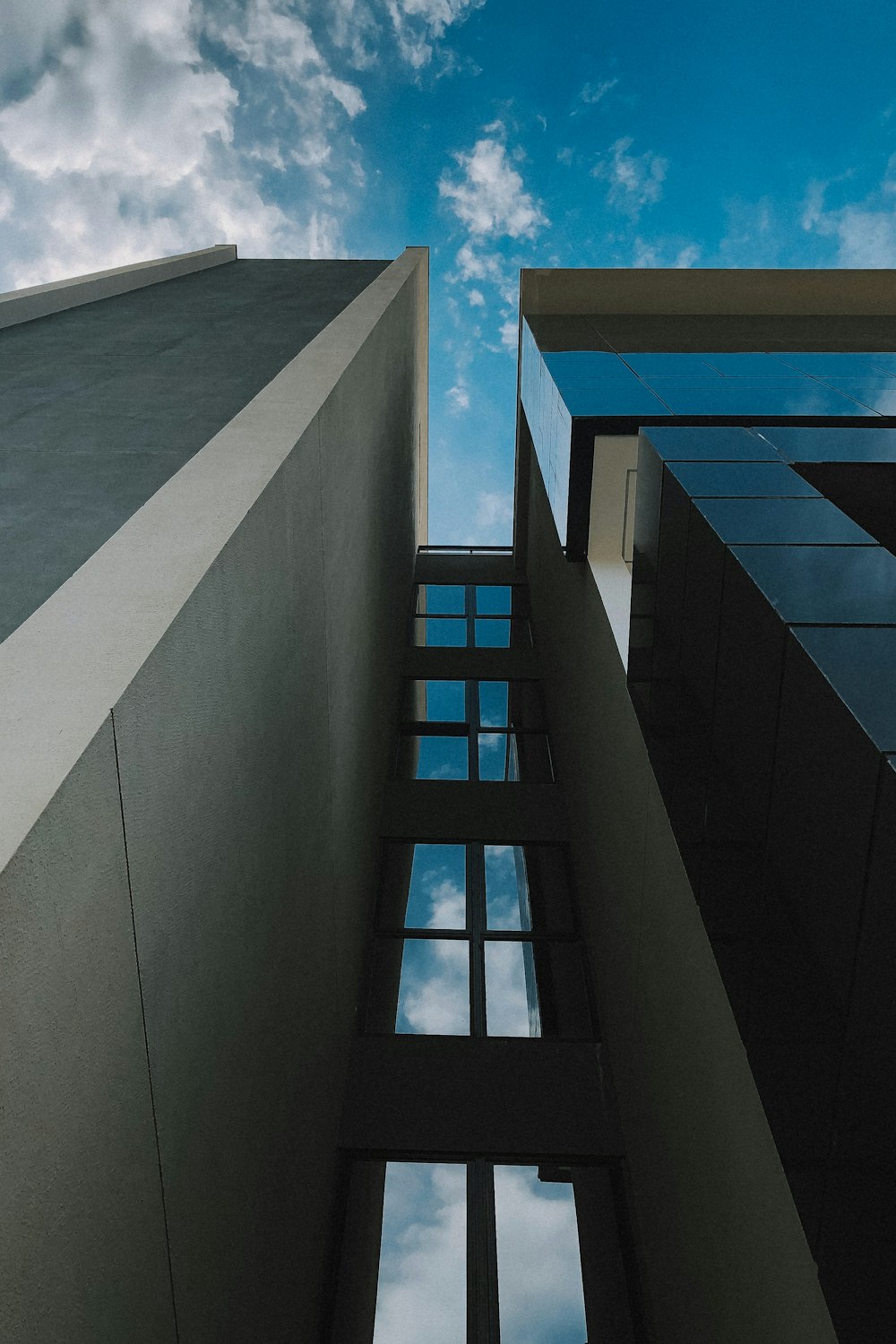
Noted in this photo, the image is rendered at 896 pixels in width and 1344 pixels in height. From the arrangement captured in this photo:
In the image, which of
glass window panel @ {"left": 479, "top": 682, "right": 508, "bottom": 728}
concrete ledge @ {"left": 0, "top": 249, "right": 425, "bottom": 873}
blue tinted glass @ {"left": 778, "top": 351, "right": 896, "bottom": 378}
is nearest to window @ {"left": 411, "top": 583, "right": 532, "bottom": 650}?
glass window panel @ {"left": 479, "top": 682, "right": 508, "bottom": 728}

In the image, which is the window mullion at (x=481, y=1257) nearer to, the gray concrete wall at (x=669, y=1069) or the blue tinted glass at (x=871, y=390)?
the gray concrete wall at (x=669, y=1069)

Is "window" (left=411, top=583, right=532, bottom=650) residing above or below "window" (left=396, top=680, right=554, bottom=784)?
above

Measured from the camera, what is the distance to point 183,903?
13.1 ft

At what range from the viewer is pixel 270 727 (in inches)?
228

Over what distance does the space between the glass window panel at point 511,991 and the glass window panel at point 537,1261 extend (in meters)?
1.79

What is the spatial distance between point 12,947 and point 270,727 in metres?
3.41

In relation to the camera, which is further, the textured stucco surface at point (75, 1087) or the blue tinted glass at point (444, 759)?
the blue tinted glass at point (444, 759)

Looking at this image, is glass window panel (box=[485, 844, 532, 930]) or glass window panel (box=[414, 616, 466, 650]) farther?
glass window panel (box=[414, 616, 466, 650])

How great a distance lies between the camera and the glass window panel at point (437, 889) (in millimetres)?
13406

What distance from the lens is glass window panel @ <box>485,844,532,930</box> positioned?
1360cm

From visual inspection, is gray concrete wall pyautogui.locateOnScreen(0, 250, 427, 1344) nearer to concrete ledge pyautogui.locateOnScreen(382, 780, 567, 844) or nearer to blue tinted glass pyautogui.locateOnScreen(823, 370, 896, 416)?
concrete ledge pyautogui.locateOnScreen(382, 780, 567, 844)

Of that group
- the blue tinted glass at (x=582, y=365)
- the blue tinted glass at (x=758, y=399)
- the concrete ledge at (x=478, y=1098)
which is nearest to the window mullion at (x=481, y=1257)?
the concrete ledge at (x=478, y=1098)

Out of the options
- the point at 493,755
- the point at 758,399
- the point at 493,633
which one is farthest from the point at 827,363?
the point at 493,633

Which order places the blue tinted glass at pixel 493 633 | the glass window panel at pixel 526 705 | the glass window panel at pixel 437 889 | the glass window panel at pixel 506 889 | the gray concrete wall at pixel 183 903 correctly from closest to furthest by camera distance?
the gray concrete wall at pixel 183 903 < the glass window panel at pixel 437 889 < the glass window panel at pixel 506 889 < the glass window panel at pixel 526 705 < the blue tinted glass at pixel 493 633
